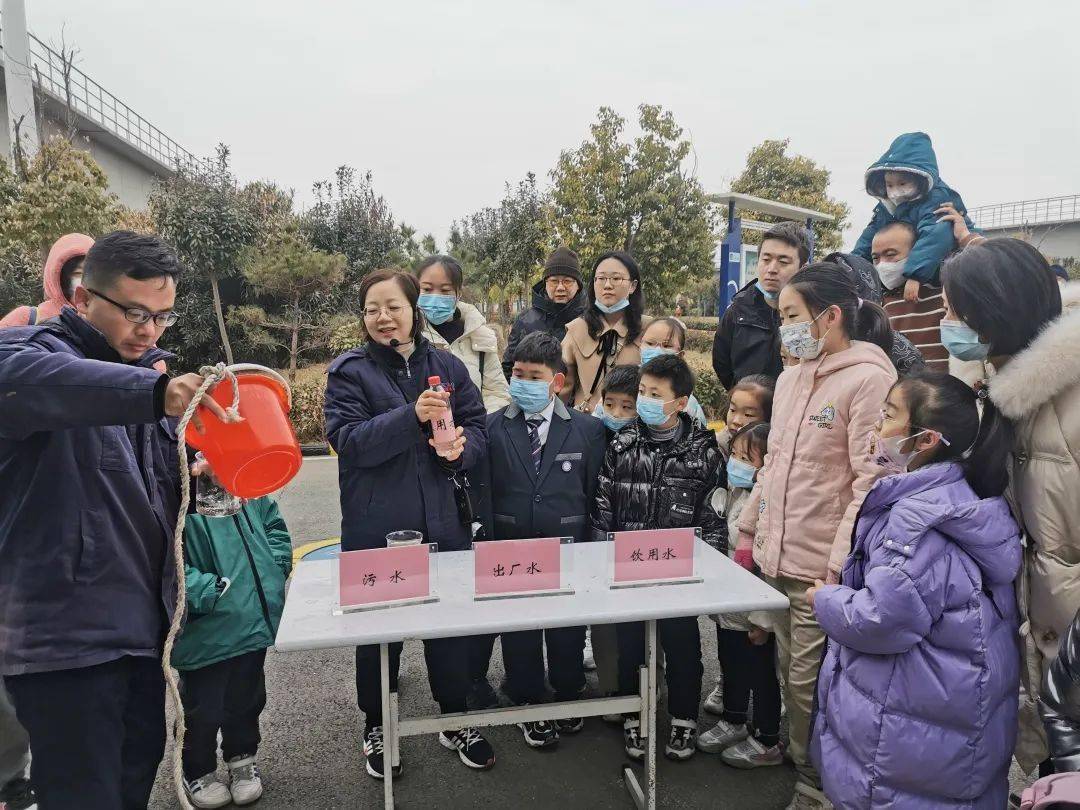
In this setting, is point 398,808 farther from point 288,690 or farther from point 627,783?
point 288,690

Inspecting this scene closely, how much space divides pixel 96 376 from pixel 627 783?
2.27 metres

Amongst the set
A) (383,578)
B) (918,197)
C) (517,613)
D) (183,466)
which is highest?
(918,197)

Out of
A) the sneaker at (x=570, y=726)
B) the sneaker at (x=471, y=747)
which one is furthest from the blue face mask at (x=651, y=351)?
the sneaker at (x=471, y=747)

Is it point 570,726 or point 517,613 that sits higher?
point 517,613

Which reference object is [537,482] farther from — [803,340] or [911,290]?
[911,290]

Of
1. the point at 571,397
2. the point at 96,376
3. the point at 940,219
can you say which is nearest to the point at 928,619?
the point at 96,376

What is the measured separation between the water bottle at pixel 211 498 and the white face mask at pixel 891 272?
3362 millimetres

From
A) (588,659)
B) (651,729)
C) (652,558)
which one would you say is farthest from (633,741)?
(652,558)

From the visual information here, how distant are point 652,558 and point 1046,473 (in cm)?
112

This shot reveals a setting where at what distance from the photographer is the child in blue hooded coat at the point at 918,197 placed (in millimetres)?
3450

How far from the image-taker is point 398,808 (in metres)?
2.40

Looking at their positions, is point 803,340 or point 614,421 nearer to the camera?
point 803,340

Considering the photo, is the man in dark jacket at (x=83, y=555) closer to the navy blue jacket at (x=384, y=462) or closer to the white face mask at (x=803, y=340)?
the navy blue jacket at (x=384, y=462)

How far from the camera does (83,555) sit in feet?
5.23
